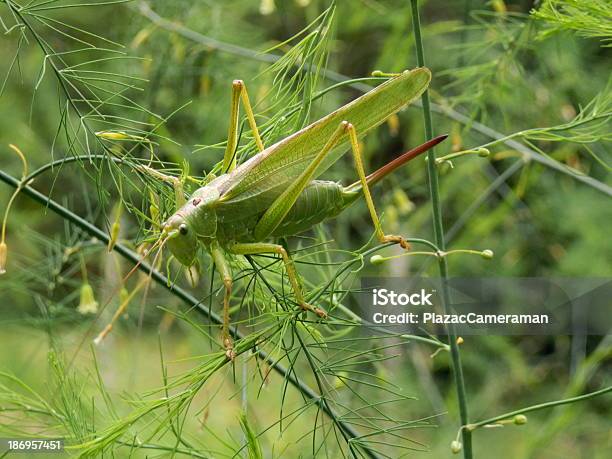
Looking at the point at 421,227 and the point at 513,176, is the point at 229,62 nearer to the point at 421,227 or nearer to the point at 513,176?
the point at 421,227

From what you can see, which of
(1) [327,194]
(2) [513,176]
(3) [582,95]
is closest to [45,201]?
(1) [327,194]

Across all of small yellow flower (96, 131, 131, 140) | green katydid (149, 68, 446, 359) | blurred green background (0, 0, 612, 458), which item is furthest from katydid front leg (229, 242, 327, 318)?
blurred green background (0, 0, 612, 458)

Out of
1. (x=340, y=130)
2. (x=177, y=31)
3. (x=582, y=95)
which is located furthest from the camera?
(x=582, y=95)

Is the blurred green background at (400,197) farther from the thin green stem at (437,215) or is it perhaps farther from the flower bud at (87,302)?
the thin green stem at (437,215)

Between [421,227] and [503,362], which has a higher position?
[421,227]

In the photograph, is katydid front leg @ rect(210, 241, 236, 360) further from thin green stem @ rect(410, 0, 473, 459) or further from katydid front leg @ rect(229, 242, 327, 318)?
thin green stem @ rect(410, 0, 473, 459)

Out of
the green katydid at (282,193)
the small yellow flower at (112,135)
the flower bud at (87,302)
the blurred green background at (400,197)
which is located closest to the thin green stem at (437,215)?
the green katydid at (282,193)

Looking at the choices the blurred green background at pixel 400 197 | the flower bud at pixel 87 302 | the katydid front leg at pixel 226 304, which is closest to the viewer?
the katydid front leg at pixel 226 304

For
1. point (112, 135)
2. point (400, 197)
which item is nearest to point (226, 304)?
point (112, 135)
